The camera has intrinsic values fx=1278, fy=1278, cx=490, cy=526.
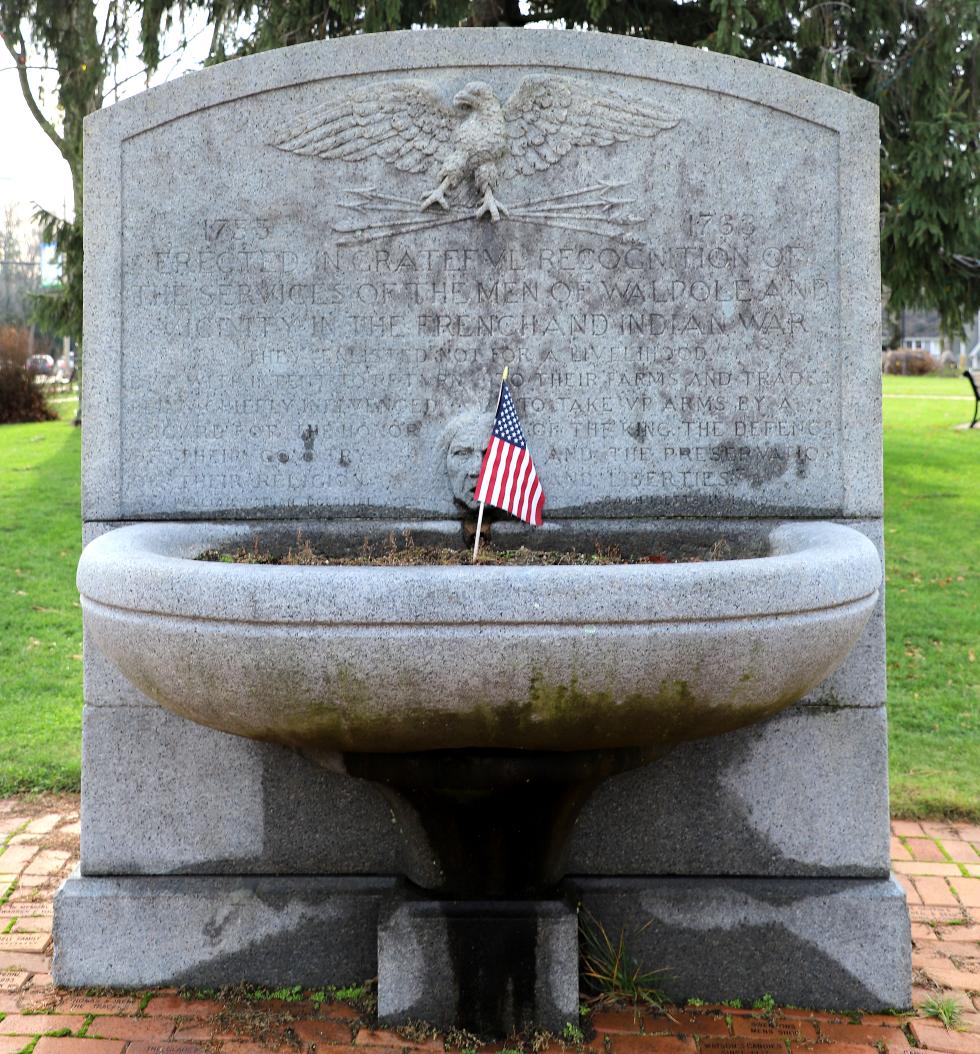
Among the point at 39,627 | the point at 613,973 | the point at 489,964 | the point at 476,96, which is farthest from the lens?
the point at 39,627

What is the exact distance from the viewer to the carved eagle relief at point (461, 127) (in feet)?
12.3

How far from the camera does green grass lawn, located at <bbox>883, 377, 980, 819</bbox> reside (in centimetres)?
539

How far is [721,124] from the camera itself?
12.3 feet

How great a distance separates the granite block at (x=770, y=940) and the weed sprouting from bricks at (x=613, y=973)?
0.02 metres

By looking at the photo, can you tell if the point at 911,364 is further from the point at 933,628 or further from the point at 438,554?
the point at 438,554

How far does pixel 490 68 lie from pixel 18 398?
17204mm

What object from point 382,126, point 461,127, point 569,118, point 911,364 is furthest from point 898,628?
point 911,364

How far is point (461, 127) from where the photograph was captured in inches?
147

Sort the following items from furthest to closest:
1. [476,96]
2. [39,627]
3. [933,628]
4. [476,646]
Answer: [39,627] → [933,628] → [476,96] → [476,646]

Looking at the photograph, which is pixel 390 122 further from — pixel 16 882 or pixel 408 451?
pixel 16 882

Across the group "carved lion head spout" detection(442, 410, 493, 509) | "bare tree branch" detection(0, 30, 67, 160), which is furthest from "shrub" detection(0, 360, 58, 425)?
"carved lion head spout" detection(442, 410, 493, 509)

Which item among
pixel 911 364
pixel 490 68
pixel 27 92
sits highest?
pixel 27 92

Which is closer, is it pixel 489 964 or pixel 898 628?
pixel 489 964

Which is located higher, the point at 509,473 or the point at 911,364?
the point at 911,364
